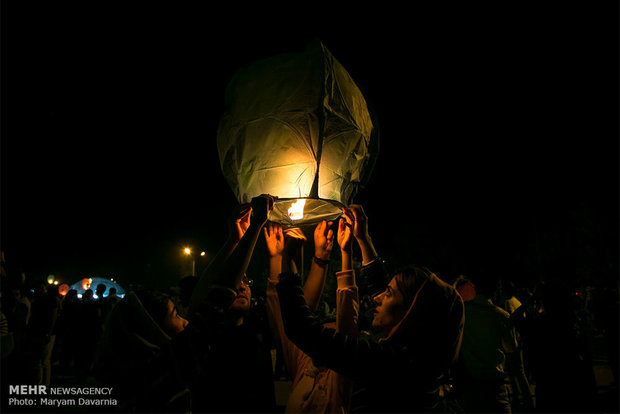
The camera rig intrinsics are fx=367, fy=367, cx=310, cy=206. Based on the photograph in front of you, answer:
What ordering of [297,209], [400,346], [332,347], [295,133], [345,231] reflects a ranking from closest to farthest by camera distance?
[332,347], [400,346], [295,133], [297,209], [345,231]

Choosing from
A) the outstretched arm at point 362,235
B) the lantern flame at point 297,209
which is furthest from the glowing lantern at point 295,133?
the outstretched arm at point 362,235

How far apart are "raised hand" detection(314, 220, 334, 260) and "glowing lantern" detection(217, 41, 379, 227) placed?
23 centimetres

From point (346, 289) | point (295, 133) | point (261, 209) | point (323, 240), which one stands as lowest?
point (346, 289)

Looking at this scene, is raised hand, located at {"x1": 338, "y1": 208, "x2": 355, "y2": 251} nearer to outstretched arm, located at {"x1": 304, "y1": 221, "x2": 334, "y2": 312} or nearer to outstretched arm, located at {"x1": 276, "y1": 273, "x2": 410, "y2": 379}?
outstretched arm, located at {"x1": 304, "y1": 221, "x2": 334, "y2": 312}

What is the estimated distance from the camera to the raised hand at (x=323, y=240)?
8.87 ft

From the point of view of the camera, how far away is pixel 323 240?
2.71 metres

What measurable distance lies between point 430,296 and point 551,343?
2.61m

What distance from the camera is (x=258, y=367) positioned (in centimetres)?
210

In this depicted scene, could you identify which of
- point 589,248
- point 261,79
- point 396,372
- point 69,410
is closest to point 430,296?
point 396,372

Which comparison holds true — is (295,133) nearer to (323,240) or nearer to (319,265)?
(323,240)

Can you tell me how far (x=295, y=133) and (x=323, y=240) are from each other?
85 cm

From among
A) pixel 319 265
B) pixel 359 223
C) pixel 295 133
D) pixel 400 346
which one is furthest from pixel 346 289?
pixel 295 133

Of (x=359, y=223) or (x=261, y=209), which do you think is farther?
(x=359, y=223)

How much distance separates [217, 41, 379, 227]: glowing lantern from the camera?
2.27 m
